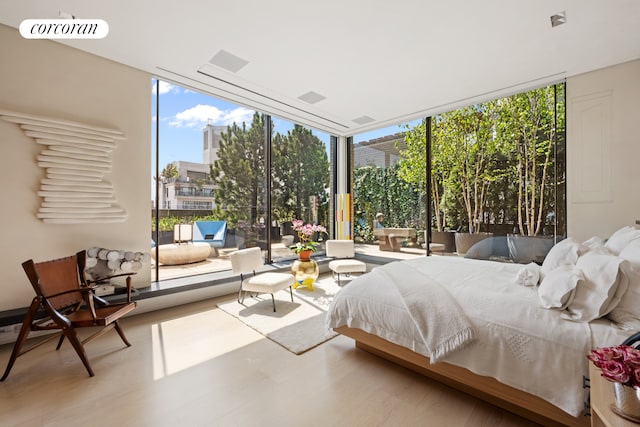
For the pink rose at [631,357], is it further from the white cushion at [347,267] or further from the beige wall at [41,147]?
the beige wall at [41,147]

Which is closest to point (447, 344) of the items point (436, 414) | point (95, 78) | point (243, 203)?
point (436, 414)

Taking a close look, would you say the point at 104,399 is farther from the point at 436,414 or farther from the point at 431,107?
the point at 431,107

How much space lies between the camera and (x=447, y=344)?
182 centimetres

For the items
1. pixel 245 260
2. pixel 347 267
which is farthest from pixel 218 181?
pixel 347 267

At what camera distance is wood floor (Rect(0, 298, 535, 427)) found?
5.70 ft

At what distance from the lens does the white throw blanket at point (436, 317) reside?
1.81 metres

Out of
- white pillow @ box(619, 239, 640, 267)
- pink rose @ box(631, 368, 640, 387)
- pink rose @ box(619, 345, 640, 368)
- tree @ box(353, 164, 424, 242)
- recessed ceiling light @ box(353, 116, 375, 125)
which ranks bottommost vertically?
pink rose @ box(631, 368, 640, 387)

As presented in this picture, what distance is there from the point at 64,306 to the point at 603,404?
357 cm

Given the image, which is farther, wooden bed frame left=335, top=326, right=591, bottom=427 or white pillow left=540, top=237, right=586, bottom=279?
white pillow left=540, top=237, right=586, bottom=279

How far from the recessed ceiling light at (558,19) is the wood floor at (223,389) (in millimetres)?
3199

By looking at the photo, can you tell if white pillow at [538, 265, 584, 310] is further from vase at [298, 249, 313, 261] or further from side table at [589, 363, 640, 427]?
vase at [298, 249, 313, 261]

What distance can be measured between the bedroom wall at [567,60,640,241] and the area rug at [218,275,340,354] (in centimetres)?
333

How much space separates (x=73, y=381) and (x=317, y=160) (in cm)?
482

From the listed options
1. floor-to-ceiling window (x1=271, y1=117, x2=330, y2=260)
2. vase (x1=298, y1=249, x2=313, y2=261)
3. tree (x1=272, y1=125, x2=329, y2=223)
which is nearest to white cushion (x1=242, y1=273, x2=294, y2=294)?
vase (x1=298, y1=249, x2=313, y2=261)
